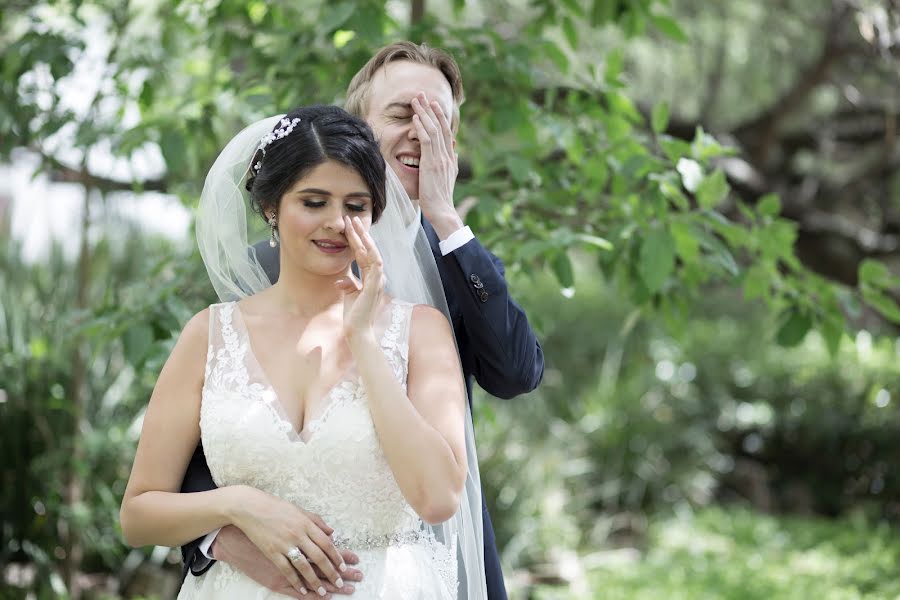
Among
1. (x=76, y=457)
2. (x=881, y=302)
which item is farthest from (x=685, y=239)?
(x=76, y=457)

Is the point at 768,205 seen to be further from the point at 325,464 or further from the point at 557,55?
the point at 325,464

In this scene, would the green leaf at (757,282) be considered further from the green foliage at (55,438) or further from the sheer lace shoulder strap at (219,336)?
the green foliage at (55,438)

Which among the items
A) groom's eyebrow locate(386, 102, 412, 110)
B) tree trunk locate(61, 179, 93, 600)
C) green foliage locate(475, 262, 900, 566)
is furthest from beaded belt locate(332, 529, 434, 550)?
green foliage locate(475, 262, 900, 566)

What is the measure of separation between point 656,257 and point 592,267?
846 cm

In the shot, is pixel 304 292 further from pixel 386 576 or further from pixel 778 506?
pixel 778 506

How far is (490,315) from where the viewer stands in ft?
7.20

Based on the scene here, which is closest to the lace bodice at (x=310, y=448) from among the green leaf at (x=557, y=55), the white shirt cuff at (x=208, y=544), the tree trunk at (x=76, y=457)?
the white shirt cuff at (x=208, y=544)

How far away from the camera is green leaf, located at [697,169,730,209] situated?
312cm

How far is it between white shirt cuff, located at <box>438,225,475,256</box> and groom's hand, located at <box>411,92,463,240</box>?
0.01 meters

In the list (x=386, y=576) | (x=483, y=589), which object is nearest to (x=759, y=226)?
(x=483, y=589)

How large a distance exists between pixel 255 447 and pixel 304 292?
1.20 ft

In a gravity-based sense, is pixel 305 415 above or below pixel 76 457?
above

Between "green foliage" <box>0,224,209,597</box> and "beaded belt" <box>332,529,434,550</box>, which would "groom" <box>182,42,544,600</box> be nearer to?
"beaded belt" <box>332,529,434,550</box>

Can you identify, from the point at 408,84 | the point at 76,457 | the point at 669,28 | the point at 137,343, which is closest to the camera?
the point at 408,84
